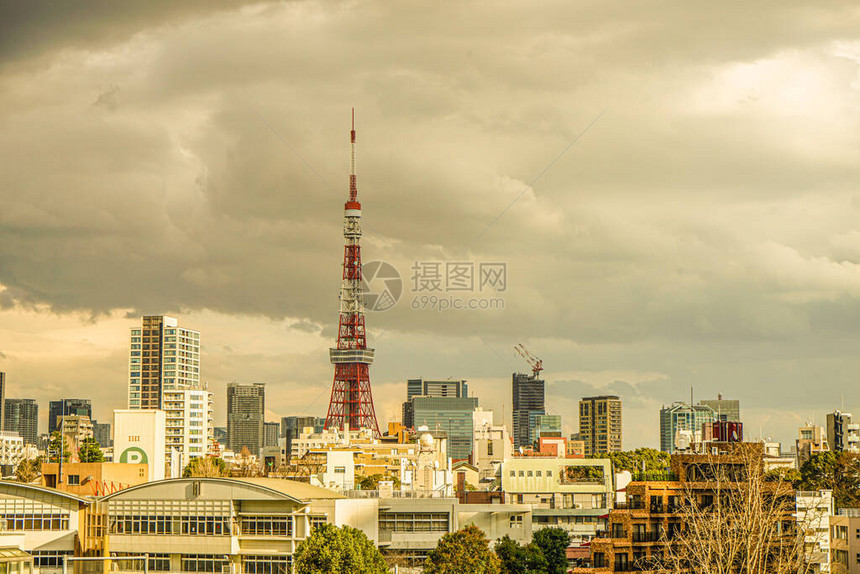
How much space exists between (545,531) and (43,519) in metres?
37.8

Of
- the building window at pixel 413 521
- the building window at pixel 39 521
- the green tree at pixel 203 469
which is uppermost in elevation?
the green tree at pixel 203 469

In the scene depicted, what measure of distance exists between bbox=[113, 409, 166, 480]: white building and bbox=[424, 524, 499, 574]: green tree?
48.9m

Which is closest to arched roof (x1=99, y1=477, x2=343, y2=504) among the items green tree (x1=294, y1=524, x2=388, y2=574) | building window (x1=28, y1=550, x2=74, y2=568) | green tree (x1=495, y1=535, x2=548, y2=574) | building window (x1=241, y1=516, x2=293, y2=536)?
building window (x1=241, y1=516, x2=293, y2=536)

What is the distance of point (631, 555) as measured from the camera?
71.8m

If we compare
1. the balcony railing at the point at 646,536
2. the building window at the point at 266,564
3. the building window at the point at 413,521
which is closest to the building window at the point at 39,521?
the building window at the point at 266,564

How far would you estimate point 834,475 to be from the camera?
13425cm

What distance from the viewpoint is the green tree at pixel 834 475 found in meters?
130

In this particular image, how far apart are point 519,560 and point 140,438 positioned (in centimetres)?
5435

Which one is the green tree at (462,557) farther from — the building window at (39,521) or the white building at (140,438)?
the white building at (140,438)

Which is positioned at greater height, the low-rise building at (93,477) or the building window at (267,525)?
the low-rise building at (93,477)

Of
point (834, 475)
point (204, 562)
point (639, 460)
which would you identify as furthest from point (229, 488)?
point (639, 460)

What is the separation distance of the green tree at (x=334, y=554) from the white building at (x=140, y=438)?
54741 millimetres

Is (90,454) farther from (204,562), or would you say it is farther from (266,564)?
(266,564)

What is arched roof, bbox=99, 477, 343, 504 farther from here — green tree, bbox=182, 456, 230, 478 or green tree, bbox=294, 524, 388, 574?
green tree, bbox=182, 456, 230, 478
